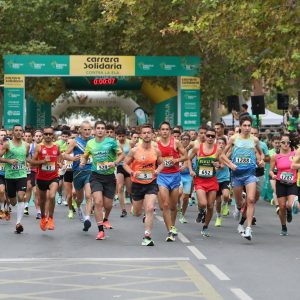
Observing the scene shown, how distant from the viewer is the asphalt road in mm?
9102

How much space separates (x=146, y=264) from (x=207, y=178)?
389cm

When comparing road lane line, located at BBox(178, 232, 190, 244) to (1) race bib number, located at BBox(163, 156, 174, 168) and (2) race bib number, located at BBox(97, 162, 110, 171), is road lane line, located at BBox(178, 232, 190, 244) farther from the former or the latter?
(2) race bib number, located at BBox(97, 162, 110, 171)

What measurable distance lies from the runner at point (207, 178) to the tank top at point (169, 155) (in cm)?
Result: 51

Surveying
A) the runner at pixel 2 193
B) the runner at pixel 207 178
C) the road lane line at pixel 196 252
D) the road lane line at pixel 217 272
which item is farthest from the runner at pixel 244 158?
the runner at pixel 2 193

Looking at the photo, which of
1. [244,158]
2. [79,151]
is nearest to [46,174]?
[79,151]

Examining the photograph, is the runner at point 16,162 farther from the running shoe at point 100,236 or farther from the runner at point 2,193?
the running shoe at point 100,236

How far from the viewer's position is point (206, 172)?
→ 1473cm

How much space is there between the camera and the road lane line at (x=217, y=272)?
10.0 m

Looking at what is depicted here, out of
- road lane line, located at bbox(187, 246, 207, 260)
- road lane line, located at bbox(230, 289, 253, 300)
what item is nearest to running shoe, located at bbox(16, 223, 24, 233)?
road lane line, located at bbox(187, 246, 207, 260)

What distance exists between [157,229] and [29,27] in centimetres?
2238

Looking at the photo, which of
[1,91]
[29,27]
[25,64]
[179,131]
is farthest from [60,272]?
[1,91]

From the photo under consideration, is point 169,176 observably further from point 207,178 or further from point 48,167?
point 48,167

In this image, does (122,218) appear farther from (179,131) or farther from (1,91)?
(1,91)

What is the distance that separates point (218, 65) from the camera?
114 ft
